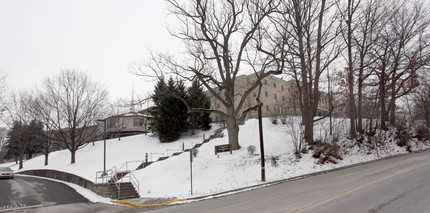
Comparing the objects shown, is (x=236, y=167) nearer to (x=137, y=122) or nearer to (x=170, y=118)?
(x=170, y=118)

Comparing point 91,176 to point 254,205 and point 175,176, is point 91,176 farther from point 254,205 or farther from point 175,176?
point 254,205

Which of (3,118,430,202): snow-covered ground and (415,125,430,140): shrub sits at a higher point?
(415,125,430,140): shrub

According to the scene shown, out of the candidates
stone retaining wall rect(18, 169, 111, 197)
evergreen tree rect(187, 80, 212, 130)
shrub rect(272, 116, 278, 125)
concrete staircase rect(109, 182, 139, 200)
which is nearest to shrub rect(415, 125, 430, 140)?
shrub rect(272, 116, 278, 125)

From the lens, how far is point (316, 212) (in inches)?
273

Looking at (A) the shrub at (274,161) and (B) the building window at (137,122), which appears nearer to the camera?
(A) the shrub at (274,161)

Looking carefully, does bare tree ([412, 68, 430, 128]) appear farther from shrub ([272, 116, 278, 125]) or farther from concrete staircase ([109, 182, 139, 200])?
concrete staircase ([109, 182, 139, 200])

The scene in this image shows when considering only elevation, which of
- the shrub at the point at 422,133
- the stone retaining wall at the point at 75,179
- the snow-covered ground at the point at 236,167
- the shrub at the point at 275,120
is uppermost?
the shrub at the point at 275,120

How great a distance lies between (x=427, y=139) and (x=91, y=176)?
36695 millimetres

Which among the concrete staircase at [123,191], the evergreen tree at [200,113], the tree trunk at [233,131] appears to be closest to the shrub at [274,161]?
the tree trunk at [233,131]

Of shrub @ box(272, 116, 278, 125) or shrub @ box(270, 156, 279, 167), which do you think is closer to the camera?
shrub @ box(270, 156, 279, 167)

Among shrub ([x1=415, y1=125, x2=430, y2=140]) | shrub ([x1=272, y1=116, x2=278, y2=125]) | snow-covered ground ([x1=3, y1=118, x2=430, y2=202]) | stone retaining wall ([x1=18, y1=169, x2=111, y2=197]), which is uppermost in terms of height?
shrub ([x1=272, y1=116, x2=278, y2=125])

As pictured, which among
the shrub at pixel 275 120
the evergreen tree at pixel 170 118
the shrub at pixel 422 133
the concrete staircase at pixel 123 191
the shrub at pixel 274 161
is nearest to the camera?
the concrete staircase at pixel 123 191

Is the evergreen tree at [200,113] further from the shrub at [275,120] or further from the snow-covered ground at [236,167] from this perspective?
the shrub at [275,120]

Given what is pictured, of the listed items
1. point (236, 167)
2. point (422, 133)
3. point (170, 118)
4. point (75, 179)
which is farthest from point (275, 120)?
point (75, 179)
